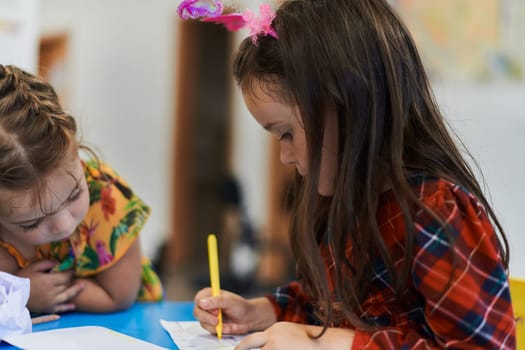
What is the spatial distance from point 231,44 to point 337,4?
3509mm

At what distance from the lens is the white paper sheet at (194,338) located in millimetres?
752

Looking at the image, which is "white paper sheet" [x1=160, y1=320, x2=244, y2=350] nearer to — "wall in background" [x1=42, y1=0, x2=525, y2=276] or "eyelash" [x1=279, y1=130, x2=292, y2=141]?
"eyelash" [x1=279, y1=130, x2=292, y2=141]

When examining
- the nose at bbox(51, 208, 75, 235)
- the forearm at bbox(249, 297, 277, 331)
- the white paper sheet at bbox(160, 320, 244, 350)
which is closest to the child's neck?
the nose at bbox(51, 208, 75, 235)

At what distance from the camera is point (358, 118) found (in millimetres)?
660

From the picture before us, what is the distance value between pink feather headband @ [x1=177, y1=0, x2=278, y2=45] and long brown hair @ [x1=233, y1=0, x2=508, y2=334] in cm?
2

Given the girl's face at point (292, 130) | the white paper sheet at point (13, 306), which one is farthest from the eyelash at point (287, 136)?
the white paper sheet at point (13, 306)

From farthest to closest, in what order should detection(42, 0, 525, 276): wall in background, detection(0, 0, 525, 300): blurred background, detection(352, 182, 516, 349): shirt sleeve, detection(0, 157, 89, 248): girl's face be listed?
detection(42, 0, 525, 276): wall in background, detection(0, 0, 525, 300): blurred background, detection(0, 157, 89, 248): girl's face, detection(352, 182, 516, 349): shirt sleeve

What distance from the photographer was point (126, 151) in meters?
4.23

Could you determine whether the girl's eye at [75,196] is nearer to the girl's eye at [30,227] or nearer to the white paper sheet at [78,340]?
the girl's eye at [30,227]

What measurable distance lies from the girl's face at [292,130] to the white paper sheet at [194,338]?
0.23 meters

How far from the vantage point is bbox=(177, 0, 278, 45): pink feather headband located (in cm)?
72

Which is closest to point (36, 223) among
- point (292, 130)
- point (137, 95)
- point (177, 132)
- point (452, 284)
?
point (292, 130)

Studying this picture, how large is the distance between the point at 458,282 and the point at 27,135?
537mm

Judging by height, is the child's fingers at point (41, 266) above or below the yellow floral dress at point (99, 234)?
below
